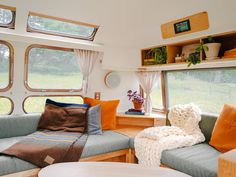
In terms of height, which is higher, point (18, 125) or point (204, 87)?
point (204, 87)

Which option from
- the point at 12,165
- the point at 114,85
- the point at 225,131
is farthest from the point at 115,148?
the point at 114,85

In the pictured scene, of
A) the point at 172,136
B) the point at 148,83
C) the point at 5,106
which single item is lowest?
the point at 172,136

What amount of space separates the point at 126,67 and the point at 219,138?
6.54ft

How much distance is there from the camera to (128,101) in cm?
379

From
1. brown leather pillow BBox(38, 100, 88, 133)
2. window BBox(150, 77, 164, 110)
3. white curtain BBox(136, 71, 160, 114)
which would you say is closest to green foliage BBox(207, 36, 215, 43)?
white curtain BBox(136, 71, 160, 114)

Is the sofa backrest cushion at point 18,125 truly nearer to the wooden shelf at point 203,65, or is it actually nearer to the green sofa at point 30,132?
the green sofa at point 30,132

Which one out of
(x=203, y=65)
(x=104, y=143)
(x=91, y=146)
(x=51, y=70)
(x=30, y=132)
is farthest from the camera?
(x=51, y=70)

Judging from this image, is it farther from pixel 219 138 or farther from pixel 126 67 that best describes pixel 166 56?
pixel 219 138

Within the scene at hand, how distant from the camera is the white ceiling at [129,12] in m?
2.19

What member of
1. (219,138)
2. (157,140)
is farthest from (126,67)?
(219,138)

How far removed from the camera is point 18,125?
2428mm

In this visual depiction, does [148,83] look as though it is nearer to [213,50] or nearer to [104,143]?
[213,50]

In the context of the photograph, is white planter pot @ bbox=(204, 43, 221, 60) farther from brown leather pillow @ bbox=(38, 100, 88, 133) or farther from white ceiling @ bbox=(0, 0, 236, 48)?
brown leather pillow @ bbox=(38, 100, 88, 133)

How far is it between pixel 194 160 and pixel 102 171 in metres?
0.86
